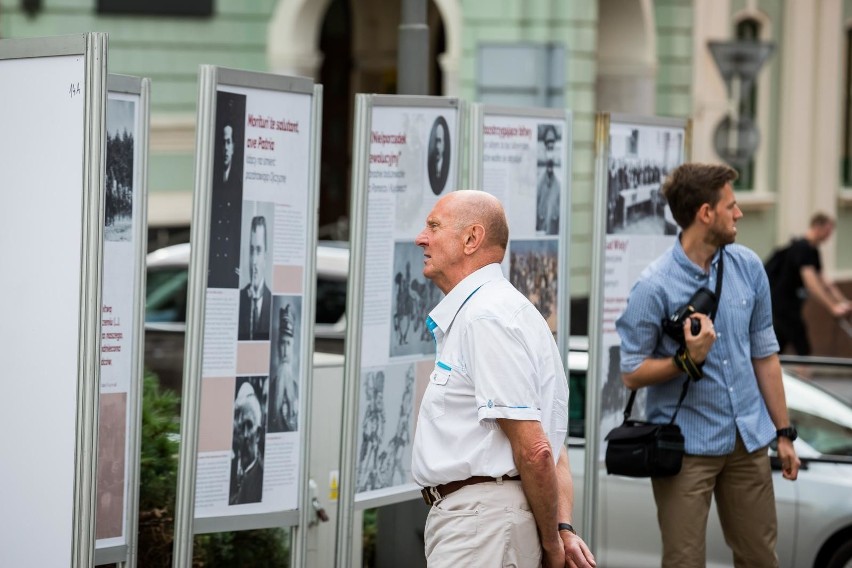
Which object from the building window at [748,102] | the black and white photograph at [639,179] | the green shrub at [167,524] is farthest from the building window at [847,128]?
the green shrub at [167,524]

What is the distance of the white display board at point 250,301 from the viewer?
5.26m

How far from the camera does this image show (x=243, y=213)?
5.38m

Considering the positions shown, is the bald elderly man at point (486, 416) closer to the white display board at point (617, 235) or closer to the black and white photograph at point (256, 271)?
the black and white photograph at point (256, 271)

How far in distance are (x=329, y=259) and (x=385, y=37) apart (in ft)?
38.8

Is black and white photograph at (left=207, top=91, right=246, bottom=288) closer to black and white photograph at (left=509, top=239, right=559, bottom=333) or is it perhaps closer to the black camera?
black and white photograph at (left=509, top=239, right=559, bottom=333)

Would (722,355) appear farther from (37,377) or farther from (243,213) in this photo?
(37,377)

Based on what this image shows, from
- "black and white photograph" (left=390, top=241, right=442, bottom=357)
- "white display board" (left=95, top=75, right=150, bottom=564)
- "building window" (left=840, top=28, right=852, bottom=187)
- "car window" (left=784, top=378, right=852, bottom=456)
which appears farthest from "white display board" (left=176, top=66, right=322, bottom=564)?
"building window" (left=840, top=28, right=852, bottom=187)

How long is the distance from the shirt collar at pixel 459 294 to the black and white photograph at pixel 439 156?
1855mm

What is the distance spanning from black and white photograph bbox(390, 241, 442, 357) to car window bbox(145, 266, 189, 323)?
5.69 m

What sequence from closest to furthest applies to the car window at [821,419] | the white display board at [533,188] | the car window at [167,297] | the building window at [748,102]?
the white display board at [533,188] → the car window at [821,419] → the car window at [167,297] → the building window at [748,102]

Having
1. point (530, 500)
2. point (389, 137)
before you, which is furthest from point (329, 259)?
point (530, 500)

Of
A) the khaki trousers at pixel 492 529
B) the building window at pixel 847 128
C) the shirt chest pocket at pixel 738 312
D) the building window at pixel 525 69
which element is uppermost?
the building window at pixel 847 128

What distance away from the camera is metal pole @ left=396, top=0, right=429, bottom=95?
23.4 ft

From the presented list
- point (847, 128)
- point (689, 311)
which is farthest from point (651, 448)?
point (847, 128)
